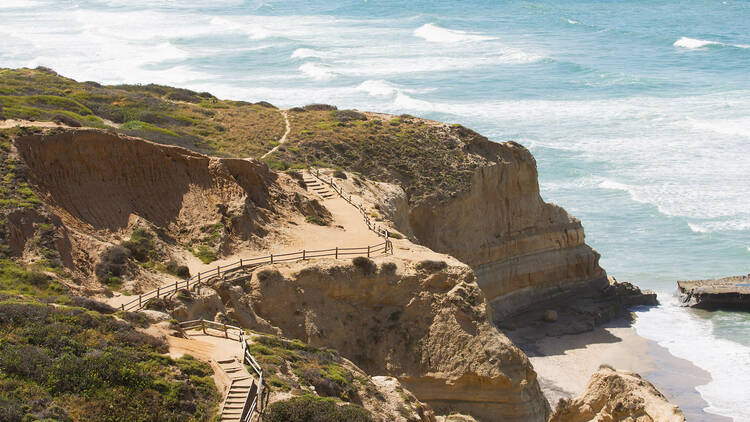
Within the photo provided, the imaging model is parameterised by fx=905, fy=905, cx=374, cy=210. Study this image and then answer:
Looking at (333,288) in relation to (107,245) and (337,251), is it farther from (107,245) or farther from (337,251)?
(107,245)

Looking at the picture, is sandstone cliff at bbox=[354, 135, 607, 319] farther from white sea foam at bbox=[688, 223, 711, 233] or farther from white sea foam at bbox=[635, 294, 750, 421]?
white sea foam at bbox=[688, 223, 711, 233]

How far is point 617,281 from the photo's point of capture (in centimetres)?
5625

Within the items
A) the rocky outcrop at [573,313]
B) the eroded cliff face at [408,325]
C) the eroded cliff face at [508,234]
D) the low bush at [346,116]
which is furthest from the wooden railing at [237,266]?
the low bush at [346,116]

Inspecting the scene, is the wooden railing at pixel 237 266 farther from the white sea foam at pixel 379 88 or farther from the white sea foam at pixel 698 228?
the white sea foam at pixel 379 88

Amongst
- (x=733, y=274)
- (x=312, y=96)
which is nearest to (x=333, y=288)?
(x=733, y=274)

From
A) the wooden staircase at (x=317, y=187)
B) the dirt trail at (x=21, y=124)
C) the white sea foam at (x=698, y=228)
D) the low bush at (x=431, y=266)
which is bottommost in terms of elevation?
the white sea foam at (x=698, y=228)

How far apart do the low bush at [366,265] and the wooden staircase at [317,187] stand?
36.3 ft

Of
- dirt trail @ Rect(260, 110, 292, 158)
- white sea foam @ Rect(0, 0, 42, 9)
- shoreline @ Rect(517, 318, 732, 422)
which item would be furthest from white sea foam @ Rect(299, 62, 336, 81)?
white sea foam @ Rect(0, 0, 42, 9)

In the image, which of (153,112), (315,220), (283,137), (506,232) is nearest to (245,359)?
(315,220)

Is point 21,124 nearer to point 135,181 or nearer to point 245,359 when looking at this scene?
point 135,181

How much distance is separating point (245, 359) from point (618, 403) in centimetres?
972

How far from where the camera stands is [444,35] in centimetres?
13988

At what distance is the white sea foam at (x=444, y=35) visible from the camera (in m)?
137

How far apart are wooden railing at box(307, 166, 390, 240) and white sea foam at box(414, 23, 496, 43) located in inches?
3611
